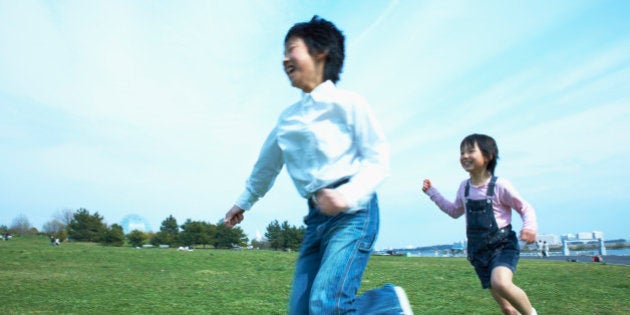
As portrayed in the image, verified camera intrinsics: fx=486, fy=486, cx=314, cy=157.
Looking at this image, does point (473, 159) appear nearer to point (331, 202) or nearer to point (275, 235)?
point (331, 202)

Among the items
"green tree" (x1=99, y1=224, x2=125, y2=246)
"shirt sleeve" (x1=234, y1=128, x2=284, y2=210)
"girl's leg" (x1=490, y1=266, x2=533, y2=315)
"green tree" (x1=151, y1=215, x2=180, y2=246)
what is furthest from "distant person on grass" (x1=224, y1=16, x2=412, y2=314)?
"green tree" (x1=151, y1=215, x2=180, y2=246)

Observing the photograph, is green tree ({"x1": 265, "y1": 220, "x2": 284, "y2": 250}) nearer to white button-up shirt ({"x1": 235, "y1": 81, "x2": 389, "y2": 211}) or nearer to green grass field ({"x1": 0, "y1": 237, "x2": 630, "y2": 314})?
green grass field ({"x1": 0, "y1": 237, "x2": 630, "y2": 314})

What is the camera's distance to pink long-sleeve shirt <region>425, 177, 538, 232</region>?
383 cm

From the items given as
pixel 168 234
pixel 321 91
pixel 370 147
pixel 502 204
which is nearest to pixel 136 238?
pixel 168 234

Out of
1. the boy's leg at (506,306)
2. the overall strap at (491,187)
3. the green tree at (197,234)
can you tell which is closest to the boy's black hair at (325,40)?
the overall strap at (491,187)

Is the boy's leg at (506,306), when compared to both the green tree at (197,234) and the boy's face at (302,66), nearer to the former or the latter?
the boy's face at (302,66)

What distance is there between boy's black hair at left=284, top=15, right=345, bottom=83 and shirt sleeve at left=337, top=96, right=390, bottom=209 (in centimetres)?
29

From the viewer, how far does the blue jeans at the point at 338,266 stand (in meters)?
1.98

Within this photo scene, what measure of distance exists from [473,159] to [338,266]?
245cm

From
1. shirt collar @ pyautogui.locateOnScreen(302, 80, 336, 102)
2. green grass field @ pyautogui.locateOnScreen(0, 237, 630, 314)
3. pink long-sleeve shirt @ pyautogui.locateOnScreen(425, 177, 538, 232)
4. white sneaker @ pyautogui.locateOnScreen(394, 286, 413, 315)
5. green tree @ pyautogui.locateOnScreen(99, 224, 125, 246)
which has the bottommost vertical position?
green grass field @ pyautogui.locateOnScreen(0, 237, 630, 314)

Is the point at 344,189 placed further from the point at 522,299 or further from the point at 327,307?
the point at 522,299

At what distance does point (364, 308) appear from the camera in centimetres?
213

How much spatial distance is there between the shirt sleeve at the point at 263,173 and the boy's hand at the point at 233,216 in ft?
0.08

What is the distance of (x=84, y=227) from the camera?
2119 inches
